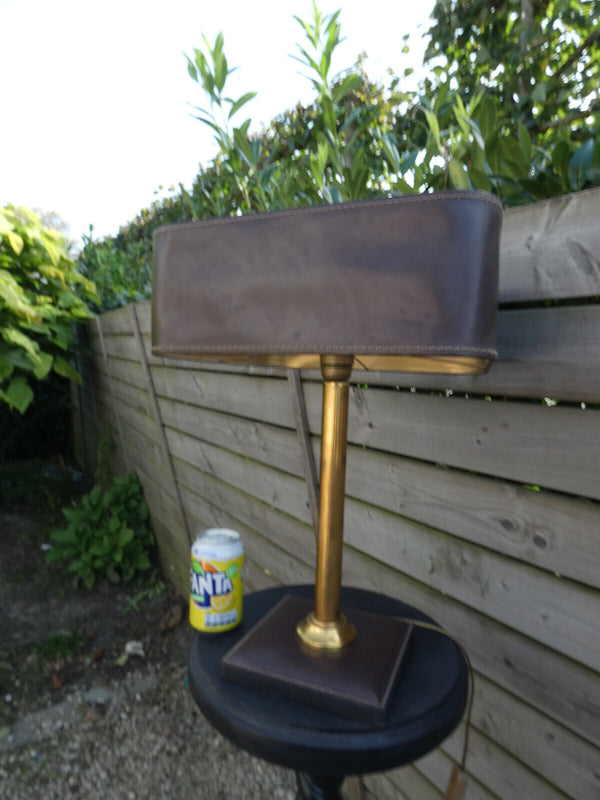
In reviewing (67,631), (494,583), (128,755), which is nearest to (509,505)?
(494,583)

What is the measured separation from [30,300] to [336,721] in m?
3.59

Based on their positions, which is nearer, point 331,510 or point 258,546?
point 331,510

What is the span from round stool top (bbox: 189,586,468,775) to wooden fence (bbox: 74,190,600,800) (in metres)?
0.20

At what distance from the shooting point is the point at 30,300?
12.3 ft

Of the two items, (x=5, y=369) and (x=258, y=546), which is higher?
Result: (x=5, y=369)

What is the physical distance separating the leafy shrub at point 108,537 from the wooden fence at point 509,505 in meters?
2.00

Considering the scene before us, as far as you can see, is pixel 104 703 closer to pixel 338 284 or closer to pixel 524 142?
pixel 338 284

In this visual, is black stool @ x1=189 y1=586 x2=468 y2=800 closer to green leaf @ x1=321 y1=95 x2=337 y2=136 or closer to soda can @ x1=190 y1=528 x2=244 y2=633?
soda can @ x1=190 y1=528 x2=244 y2=633

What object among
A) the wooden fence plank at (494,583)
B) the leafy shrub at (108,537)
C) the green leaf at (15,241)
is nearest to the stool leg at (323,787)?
the wooden fence plank at (494,583)

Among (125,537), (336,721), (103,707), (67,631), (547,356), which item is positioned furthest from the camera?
(125,537)

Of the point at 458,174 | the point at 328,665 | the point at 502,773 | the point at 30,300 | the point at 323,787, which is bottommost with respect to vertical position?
the point at 502,773

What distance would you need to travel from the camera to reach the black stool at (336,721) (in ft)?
2.81

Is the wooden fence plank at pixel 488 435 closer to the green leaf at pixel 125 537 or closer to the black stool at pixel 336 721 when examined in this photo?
the black stool at pixel 336 721

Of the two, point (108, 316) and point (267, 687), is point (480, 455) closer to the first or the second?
point (267, 687)
